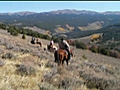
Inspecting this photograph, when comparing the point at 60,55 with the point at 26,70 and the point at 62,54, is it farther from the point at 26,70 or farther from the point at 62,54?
the point at 26,70

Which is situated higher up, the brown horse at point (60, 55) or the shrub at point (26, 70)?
the shrub at point (26, 70)

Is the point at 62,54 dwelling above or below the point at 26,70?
below

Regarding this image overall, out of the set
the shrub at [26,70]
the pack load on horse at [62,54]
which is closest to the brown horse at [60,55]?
the pack load on horse at [62,54]

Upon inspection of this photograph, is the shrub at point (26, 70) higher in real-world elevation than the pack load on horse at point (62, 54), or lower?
higher

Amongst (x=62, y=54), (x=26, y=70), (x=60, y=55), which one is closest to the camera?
(x=26, y=70)

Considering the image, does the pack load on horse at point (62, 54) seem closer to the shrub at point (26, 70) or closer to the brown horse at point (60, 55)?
the brown horse at point (60, 55)

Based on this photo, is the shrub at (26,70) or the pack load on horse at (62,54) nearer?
the shrub at (26,70)

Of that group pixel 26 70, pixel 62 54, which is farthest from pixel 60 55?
pixel 26 70

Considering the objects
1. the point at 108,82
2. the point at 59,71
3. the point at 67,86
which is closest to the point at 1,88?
the point at 67,86

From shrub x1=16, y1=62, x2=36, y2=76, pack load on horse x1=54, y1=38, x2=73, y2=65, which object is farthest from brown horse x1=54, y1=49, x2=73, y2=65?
shrub x1=16, y1=62, x2=36, y2=76

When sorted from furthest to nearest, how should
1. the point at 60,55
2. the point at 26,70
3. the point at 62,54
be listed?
1. the point at 62,54
2. the point at 60,55
3. the point at 26,70

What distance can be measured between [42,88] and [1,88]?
119 centimetres

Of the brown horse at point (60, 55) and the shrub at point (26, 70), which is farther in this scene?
the brown horse at point (60, 55)

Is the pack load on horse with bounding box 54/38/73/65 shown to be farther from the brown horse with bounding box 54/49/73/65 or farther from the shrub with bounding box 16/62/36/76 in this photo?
the shrub with bounding box 16/62/36/76
